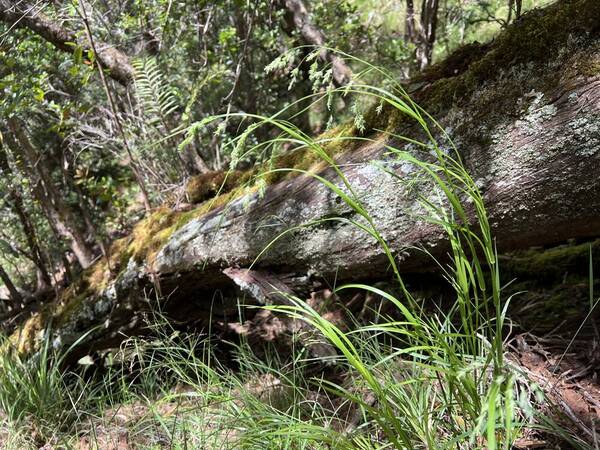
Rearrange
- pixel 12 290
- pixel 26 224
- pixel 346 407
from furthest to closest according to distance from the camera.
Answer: pixel 12 290 → pixel 26 224 → pixel 346 407

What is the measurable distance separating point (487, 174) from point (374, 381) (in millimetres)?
957

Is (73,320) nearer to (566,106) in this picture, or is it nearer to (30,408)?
(30,408)

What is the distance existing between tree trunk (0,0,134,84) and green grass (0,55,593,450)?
8.90 ft

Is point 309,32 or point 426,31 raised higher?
point 309,32

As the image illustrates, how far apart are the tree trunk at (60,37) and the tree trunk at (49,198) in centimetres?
88

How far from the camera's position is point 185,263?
2.84 metres

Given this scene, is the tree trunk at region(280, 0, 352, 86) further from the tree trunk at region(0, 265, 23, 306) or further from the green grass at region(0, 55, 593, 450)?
the tree trunk at region(0, 265, 23, 306)

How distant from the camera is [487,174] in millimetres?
1703

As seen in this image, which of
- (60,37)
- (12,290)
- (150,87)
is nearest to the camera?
(150,87)

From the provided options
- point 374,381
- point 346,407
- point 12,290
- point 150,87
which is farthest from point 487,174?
point 12,290

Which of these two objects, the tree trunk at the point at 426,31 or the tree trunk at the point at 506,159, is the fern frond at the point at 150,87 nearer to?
the tree trunk at the point at 506,159

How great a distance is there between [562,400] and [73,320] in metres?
3.18

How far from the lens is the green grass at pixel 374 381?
44.7 inches

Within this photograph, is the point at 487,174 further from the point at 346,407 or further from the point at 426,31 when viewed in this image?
the point at 426,31
